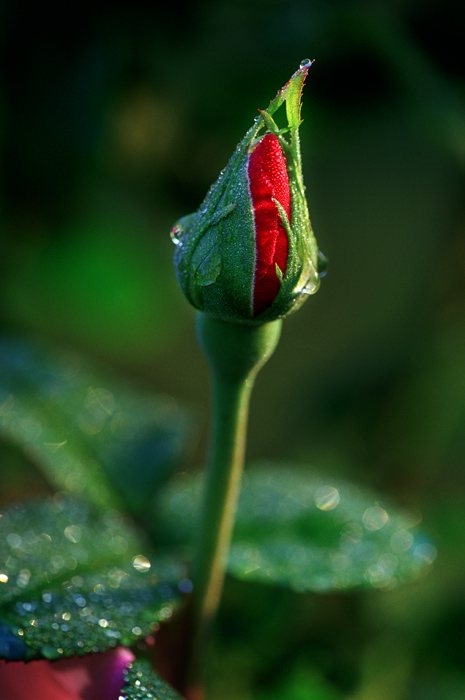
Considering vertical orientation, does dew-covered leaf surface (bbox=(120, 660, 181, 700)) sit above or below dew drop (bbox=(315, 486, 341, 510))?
above

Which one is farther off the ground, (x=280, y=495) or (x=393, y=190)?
(x=393, y=190)

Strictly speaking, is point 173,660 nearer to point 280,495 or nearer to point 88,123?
point 280,495

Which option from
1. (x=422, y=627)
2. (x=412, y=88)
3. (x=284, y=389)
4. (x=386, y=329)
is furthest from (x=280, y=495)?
(x=284, y=389)

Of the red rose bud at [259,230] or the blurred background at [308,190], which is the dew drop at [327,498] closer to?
the blurred background at [308,190]

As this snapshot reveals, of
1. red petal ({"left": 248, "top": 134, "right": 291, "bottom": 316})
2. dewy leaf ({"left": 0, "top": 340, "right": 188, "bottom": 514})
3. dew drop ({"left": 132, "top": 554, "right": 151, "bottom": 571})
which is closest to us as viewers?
red petal ({"left": 248, "top": 134, "right": 291, "bottom": 316})

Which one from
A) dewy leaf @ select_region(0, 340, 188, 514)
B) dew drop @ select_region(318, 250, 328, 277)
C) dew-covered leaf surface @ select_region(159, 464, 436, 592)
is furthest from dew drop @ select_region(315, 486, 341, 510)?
dew drop @ select_region(318, 250, 328, 277)

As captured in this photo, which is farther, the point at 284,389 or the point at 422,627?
the point at 284,389

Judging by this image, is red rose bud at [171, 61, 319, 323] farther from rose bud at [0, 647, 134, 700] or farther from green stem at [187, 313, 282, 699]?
rose bud at [0, 647, 134, 700]

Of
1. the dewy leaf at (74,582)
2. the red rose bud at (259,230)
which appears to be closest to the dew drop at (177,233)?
the red rose bud at (259,230)
